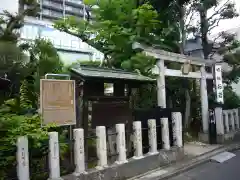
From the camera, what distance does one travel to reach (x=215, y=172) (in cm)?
694

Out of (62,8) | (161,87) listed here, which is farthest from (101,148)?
(62,8)

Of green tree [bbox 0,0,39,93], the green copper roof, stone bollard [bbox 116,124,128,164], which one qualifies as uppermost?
green tree [bbox 0,0,39,93]

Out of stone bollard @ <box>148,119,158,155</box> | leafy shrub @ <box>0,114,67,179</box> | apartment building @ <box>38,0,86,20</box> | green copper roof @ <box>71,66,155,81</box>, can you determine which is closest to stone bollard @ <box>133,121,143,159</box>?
stone bollard @ <box>148,119,158,155</box>

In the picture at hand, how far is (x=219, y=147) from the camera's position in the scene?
981cm

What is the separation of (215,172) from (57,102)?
15.1ft

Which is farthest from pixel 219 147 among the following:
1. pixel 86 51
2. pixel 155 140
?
pixel 86 51

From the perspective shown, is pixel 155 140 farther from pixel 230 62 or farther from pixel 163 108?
pixel 230 62

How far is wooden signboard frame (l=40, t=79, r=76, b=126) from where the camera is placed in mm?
5266

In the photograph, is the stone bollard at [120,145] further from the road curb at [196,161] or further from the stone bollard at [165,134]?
the stone bollard at [165,134]

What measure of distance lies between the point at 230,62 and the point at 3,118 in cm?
1086

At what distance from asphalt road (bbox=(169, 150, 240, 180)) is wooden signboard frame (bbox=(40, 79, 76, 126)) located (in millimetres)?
3187

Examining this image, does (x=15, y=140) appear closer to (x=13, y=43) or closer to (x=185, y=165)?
(x=13, y=43)

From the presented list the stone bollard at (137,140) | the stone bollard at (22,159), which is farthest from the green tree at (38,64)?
the stone bollard at (137,140)

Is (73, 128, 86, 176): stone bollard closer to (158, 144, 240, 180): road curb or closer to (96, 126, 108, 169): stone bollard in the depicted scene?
(96, 126, 108, 169): stone bollard
